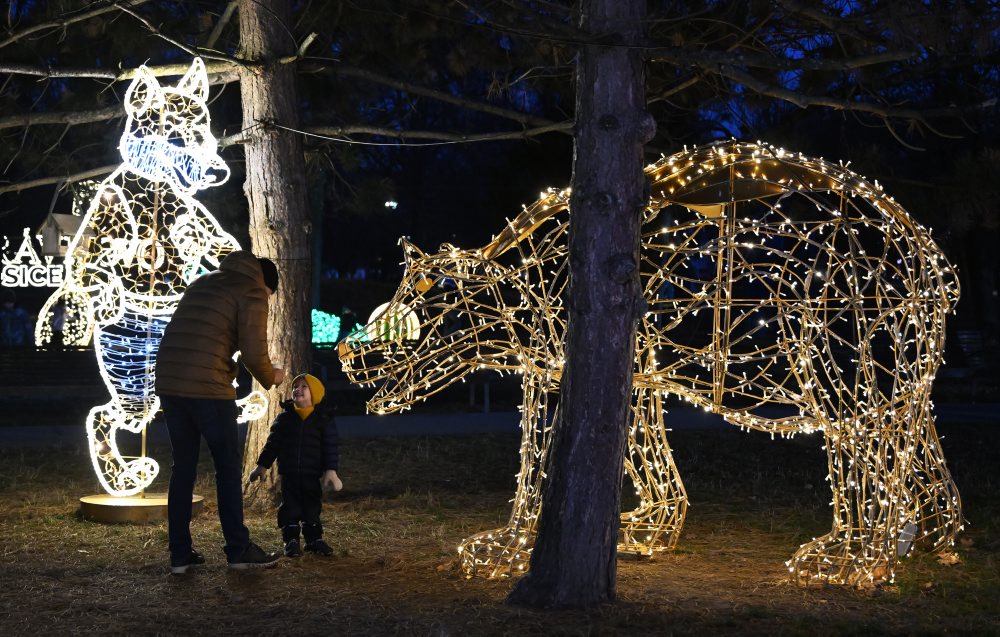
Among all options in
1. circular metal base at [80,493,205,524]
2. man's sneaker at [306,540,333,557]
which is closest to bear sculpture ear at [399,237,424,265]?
man's sneaker at [306,540,333,557]

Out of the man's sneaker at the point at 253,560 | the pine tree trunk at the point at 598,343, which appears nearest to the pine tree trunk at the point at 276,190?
the man's sneaker at the point at 253,560

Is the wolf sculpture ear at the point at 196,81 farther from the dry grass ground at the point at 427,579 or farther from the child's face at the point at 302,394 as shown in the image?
the dry grass ground at the point at 427,579

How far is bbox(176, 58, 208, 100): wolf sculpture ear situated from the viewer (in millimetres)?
7656

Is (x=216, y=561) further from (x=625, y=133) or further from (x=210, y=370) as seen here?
(x=625, y=133)

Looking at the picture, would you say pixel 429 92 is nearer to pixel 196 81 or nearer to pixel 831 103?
pixel 196 81

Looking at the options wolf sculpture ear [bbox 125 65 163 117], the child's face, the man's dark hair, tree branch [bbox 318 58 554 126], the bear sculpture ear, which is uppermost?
tree branch [bbox 318 58 554 126]

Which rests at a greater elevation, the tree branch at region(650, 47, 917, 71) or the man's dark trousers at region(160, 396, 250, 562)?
the tree branch at region(650, 47, 917, 71)

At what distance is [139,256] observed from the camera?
298 inches

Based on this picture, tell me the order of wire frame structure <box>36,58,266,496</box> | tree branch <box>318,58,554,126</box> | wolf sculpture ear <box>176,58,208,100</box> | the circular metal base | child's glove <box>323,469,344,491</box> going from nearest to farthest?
child's glove <box>323,469,344,491</box>
wire frame structure <box>36,58,266,496</box>
the circular metal base
wolf sculpture ear <box>176,58,208,100</box>
tree branch <box>318,58,554,126</box>

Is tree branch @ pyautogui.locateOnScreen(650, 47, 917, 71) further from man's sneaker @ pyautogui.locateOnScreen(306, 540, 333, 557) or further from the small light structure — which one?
the small light structure

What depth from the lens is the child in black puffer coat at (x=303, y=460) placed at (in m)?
6.52

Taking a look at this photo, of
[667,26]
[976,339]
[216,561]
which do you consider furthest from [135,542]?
[976,339]

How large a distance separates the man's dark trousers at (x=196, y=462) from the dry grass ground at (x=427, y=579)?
210mm

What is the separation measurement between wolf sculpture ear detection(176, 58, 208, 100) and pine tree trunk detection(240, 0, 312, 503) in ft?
2.49
